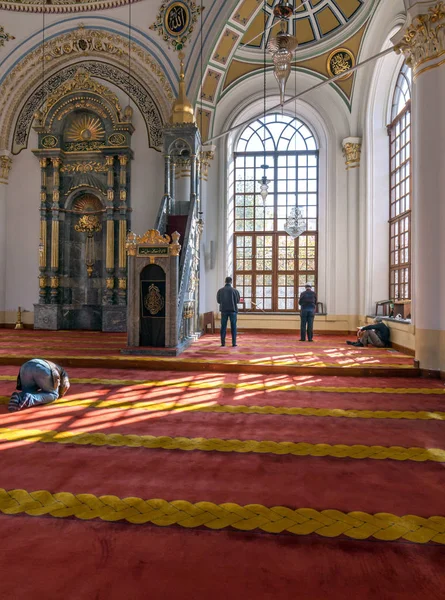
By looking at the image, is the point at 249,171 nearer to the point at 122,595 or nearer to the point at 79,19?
the point at 79,19

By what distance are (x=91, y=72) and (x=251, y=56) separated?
381 cm

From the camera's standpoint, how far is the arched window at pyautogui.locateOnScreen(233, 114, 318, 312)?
1054cm

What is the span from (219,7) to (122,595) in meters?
10.2

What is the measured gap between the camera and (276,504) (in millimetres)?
1966

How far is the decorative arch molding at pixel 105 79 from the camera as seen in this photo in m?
9.90

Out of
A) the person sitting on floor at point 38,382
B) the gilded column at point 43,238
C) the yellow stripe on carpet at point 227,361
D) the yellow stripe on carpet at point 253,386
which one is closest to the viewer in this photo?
the person sitting on floor at point 38,382

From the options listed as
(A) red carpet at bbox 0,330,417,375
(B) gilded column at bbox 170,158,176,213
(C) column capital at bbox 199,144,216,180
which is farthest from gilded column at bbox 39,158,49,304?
(C) column capital at bbox 199,144,216,180

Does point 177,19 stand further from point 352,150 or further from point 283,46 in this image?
point 352,150

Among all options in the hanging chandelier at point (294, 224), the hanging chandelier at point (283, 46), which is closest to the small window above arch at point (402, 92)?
the hanging chandelier at point (294, 224)

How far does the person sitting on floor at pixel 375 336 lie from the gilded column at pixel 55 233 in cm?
669

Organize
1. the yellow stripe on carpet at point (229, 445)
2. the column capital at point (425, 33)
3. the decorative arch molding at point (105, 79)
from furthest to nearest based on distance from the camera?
the decorative arch molding at point (105, 79), the column capital at point (425, 33), the yellow stripe on carpet at point (229, 445)

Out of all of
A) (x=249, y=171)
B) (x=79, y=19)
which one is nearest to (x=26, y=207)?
(x=79, y=19)

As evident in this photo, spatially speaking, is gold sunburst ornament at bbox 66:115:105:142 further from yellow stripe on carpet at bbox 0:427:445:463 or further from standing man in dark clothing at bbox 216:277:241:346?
yellow stripe on carpet at bbox 0:427:445:463

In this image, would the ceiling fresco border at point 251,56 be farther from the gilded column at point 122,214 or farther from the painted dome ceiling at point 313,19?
the gilded column at point 122,214
